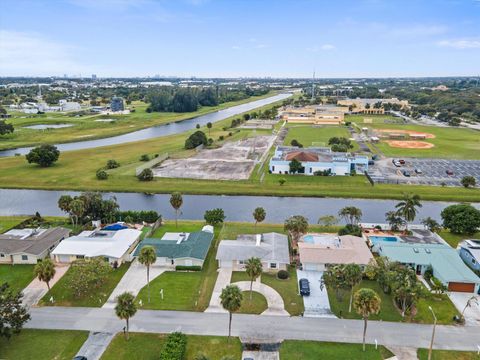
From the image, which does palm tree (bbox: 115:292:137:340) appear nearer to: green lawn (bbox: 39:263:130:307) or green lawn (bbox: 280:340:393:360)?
green lawn (bbox: 39:263:130:307)

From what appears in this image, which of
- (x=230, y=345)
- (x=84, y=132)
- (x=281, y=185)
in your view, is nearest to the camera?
(x=230, y=345)

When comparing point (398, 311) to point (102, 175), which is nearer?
point (398, 311)

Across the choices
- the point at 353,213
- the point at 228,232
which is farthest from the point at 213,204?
the point at 353,213

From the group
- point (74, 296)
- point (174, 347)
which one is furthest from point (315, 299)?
point (74, 296)

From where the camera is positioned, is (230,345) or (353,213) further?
(353,213)

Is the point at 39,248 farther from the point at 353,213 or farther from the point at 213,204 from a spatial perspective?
the point at 353,213

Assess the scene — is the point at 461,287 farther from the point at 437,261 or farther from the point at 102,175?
the point at 102,175

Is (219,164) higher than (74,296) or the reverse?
higher
